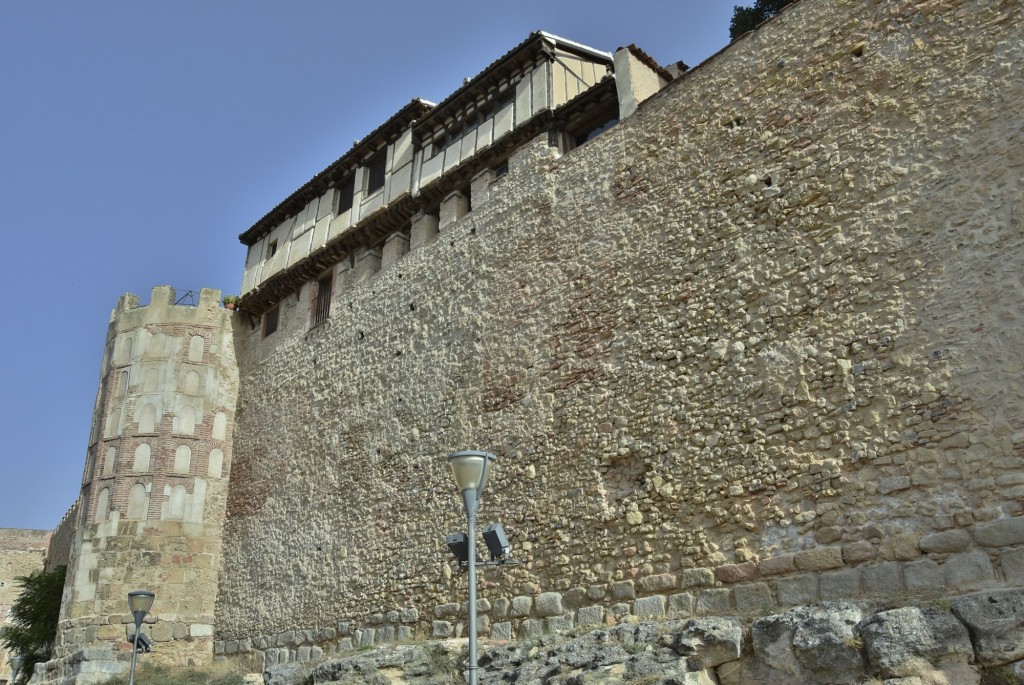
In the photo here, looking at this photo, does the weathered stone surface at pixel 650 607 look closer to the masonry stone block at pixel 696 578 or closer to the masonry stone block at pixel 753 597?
the masonry stone block at pixel 696 578

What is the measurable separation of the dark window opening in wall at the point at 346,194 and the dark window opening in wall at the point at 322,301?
Result: 1.24 metres

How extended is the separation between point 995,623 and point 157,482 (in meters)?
12.7

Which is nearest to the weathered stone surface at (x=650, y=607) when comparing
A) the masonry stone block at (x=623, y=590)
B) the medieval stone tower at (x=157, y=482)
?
the masonry stone block at (x=623, y=590)

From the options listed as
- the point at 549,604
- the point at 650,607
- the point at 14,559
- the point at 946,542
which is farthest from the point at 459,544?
the point at 14,559

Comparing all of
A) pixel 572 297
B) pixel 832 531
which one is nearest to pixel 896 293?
pixel 832 531

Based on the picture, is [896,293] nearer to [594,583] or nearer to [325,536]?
[594,583]

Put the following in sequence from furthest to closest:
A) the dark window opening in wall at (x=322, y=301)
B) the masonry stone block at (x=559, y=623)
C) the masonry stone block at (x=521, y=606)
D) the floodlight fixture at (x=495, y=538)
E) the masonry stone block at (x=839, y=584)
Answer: the dark window opening in wall at (x=322, y=301) < the masonry stone block at (x=521, y=606) < the masonry stone block at (x=559, y=623) < the floodlight fixture at (x=495, y=538) < the masonry stone block at (x=839, y=584)

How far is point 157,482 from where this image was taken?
48.8 ft

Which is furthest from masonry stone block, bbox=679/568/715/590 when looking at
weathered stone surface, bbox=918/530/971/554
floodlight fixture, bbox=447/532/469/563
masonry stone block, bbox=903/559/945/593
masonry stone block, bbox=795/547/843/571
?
floodlight fixture, bbox=447/532/469/563

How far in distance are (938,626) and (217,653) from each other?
36.9 feet

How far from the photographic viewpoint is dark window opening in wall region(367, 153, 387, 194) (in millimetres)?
15000

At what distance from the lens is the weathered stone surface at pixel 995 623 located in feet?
19.1

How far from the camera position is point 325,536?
12.7 m

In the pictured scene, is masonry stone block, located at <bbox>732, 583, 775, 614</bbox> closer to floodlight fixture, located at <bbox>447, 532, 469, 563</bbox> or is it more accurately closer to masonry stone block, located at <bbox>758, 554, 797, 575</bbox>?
masonry stone block, located at <bbox>758, 554, 797, 575</bbox>
